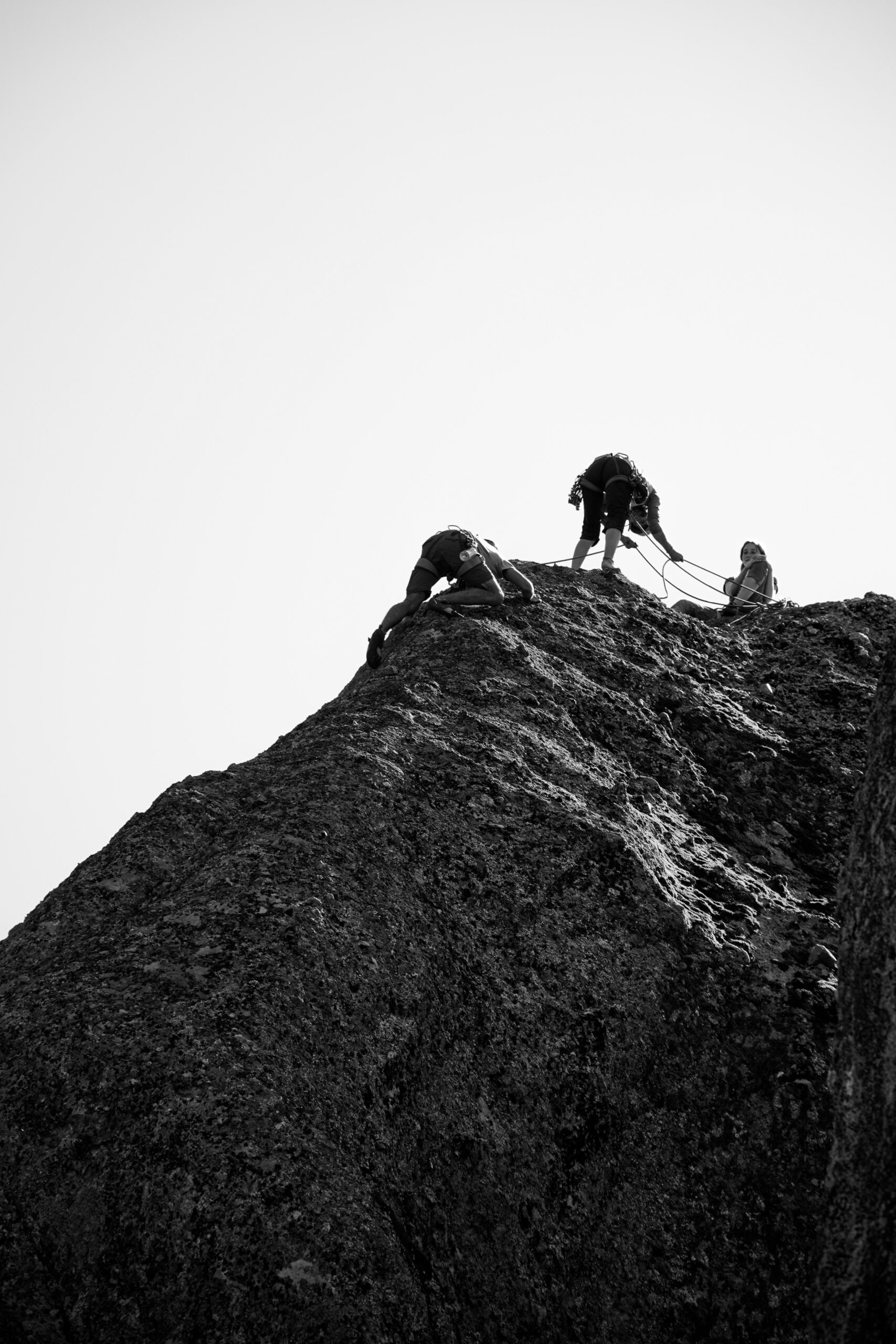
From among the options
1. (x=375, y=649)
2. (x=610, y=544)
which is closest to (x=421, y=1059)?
(x=375, y=649)

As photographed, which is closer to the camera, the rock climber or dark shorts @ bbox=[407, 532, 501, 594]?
dark shorts @ bbox=[407, 532, 501, 594]

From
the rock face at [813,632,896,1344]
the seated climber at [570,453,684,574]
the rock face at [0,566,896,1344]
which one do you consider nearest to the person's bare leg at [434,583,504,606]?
the rock face at [0,566,896,1344]

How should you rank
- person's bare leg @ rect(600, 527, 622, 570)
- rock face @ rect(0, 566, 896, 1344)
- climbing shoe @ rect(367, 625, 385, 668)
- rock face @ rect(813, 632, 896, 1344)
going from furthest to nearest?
1. person's bare leg @ rect(600, 527, 622, 570)
2. climbing shoe @ rect(367, 625, 385, 668)
3. rock face @ rect(0, 566, 896, 1344)
4. rock face @ rect(813, 632, 896, 1344)

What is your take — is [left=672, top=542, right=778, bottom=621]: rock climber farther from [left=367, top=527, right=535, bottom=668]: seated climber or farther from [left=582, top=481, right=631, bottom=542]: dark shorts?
[left=367, top=527, right=535, bottom=668]: seated climber

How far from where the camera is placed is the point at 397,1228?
5.43 m

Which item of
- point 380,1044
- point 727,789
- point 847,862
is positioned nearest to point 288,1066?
point 380,1044

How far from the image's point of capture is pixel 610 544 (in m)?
13.5

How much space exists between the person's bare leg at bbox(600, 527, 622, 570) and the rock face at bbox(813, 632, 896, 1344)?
831cm

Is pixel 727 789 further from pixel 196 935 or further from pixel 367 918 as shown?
pixel 196 935

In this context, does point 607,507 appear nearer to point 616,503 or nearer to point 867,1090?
point 616,503

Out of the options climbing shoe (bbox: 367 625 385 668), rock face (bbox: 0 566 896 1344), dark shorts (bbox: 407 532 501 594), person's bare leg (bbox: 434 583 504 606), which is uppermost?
dark shorts (bbox: 407 532 501 594)

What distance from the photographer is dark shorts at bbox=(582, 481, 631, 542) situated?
1380 centimetres

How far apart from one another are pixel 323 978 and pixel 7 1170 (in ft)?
6.04

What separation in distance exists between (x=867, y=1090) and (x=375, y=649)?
6.86 metres
